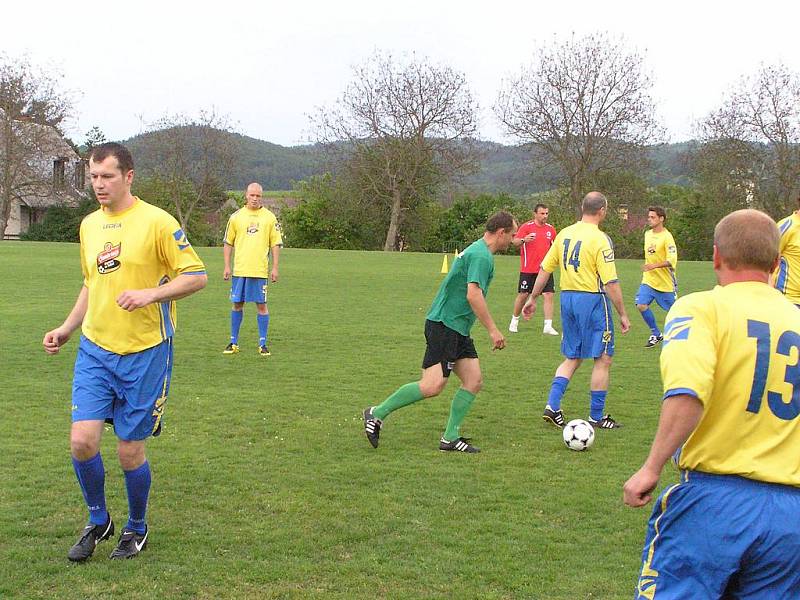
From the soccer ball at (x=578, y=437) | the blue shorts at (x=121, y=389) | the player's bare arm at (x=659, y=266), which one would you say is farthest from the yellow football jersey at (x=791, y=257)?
the blue shorts at (x=121, y=389)

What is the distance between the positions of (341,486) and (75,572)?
1985 millimetres

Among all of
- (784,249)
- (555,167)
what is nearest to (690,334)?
(784,249)

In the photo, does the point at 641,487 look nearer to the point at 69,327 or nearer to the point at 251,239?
the point at 69,327

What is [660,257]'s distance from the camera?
1288cm

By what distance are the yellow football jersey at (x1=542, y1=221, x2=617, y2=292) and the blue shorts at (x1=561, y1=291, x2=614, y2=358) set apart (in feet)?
0.32

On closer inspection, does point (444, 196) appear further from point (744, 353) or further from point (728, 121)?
point (744, 353)

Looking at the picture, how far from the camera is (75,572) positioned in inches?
173

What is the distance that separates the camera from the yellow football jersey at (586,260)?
25.1 ft

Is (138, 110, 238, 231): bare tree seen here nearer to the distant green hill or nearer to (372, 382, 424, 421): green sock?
the distant green hill

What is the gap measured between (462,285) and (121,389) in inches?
119

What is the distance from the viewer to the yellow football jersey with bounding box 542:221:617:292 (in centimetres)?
765

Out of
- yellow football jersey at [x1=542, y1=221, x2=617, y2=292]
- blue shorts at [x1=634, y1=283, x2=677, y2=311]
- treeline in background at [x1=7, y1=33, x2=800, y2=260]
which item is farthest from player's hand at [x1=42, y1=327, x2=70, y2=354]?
treeline in background at [x1=7, y1=33, x2=800, y2=260]

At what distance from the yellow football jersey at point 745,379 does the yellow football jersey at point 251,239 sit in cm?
881

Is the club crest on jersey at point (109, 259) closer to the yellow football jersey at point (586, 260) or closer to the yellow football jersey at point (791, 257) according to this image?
the yellow football jersey at point (586, 260)
